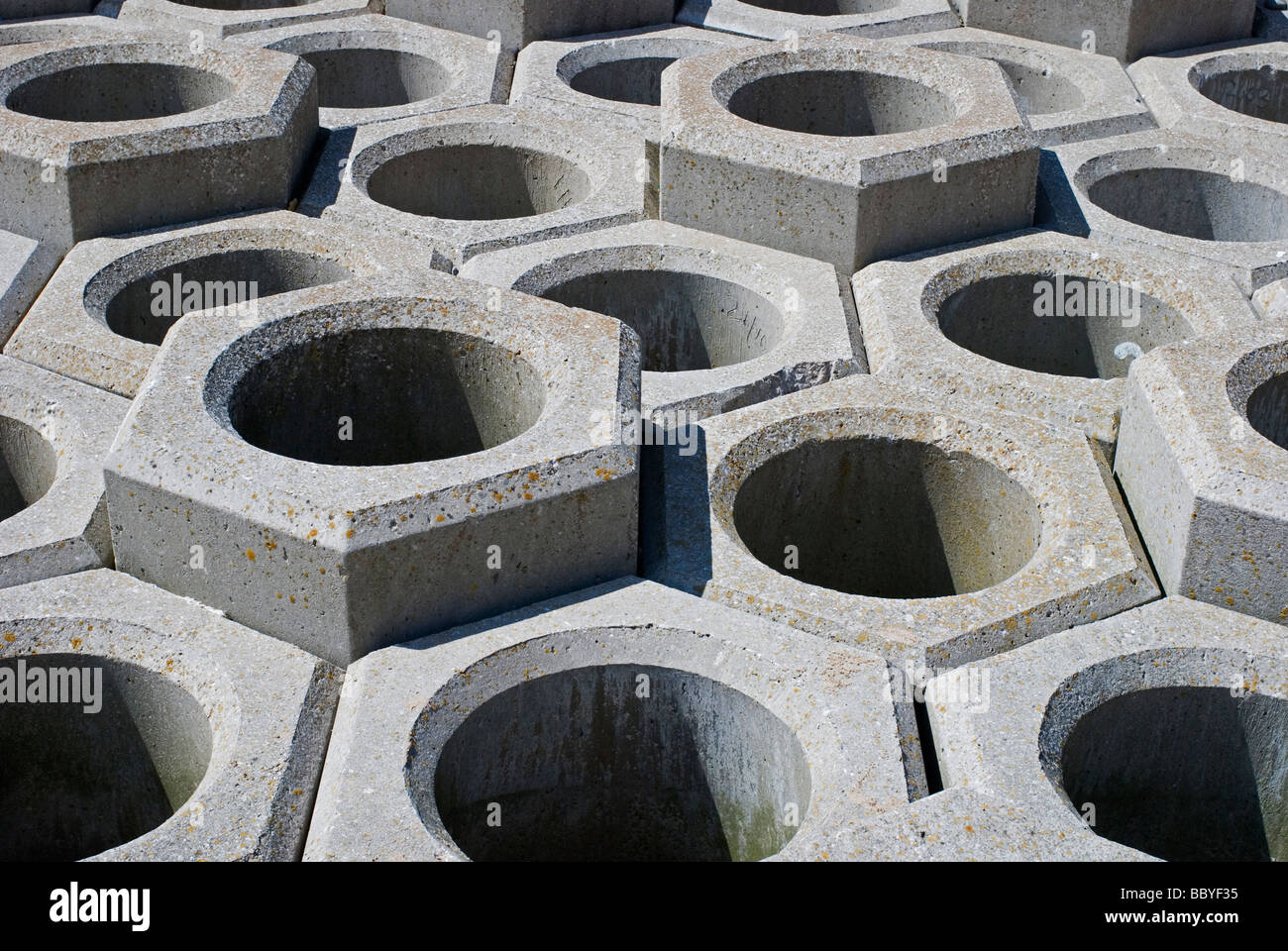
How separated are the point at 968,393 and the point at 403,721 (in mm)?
3779

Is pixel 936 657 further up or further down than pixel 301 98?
further down

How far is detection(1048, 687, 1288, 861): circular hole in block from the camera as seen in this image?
7094 millimetres

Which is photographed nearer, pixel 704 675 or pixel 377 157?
pixel 704 675

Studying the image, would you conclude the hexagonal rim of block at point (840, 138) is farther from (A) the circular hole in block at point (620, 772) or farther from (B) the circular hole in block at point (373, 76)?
(A) the circular hole in block at point (620, 772)

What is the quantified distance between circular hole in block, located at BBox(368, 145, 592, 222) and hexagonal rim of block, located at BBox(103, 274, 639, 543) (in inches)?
147

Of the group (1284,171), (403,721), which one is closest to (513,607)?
(403,721)

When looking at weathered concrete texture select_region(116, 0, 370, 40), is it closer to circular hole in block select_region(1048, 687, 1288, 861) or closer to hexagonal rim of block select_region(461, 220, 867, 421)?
hexagonal rim of block select_region(461, 220, 867, 421)

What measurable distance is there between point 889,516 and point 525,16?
22.3 feet

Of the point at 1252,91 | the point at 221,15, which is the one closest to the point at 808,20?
the point at 1252,91

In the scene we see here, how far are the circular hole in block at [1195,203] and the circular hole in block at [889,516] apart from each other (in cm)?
392

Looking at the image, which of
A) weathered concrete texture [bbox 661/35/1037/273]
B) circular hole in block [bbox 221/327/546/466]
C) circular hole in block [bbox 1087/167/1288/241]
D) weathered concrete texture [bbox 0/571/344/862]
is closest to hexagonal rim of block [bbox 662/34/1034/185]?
weathered concrete texture [bbox 661/35/1037/273]
